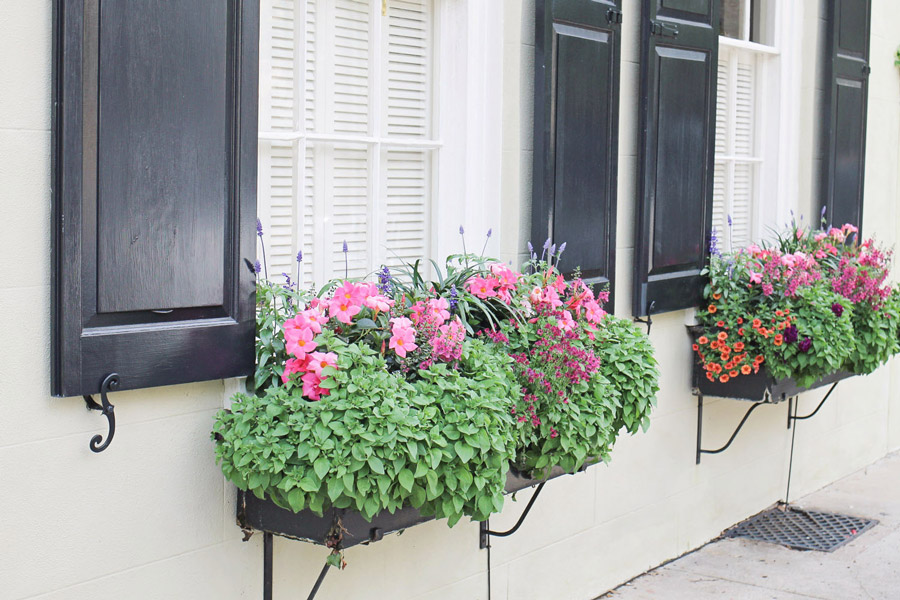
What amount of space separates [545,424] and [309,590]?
84cm

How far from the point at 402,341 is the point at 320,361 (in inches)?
9.6

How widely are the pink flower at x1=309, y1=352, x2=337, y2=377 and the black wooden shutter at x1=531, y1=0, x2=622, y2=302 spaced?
4.26 feet

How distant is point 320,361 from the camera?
8.96ft

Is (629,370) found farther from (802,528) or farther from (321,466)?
(802,528)

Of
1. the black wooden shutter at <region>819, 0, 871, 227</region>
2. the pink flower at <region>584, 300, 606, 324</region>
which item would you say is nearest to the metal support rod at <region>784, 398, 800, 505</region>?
the black wooden shutter at <region>819, 0, 871, 227</region>

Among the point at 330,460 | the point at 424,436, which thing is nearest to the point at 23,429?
the point at 330,460

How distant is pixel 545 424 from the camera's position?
126 inches

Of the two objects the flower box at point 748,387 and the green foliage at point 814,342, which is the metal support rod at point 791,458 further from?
the green foliage at point 814,342

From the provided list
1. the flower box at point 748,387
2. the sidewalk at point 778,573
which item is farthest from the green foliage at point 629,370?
the flower box at point 748,387

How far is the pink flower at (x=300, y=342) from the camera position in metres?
2.77

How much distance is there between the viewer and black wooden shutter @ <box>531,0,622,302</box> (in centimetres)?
382

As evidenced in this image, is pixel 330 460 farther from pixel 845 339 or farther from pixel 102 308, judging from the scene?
pixel 845 339

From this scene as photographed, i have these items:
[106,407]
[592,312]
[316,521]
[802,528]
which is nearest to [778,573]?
[802,528]

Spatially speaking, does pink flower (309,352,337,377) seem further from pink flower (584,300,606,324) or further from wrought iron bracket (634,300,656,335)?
wrought iron bracket (634,300,656,335)
